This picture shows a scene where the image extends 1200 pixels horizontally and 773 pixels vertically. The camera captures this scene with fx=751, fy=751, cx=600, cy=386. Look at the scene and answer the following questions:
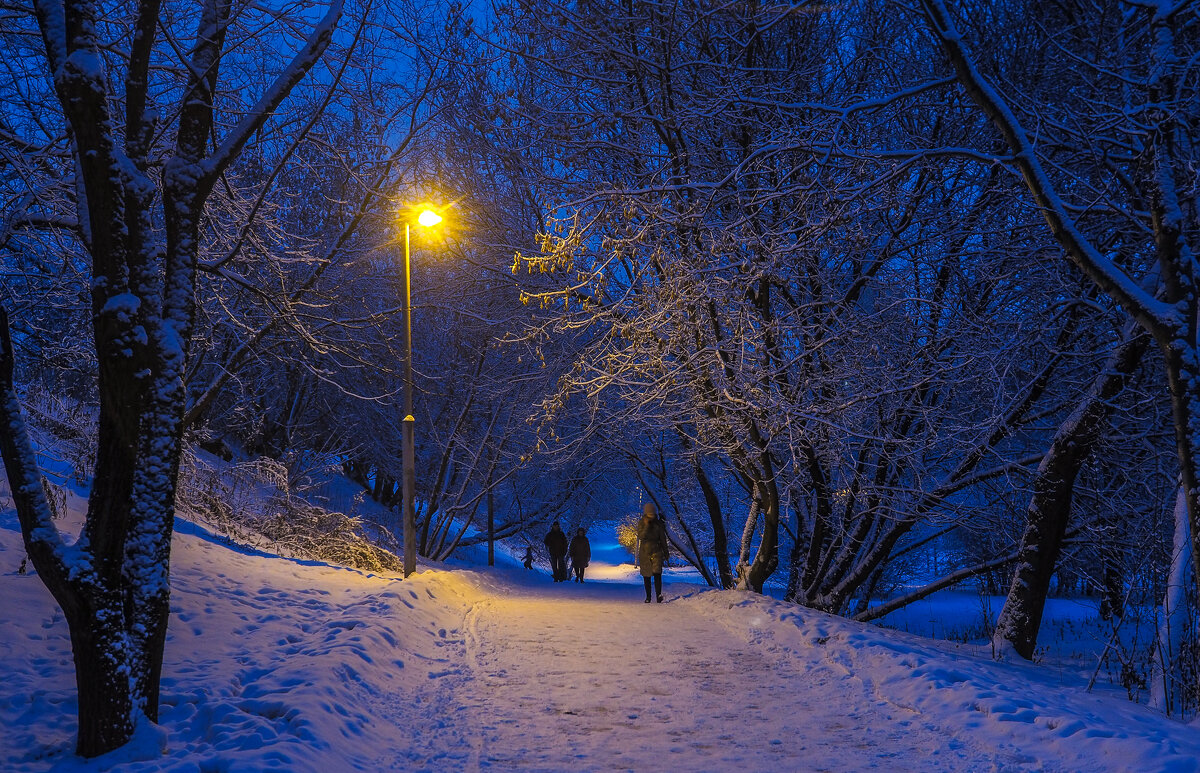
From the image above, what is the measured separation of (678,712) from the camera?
19.5ft

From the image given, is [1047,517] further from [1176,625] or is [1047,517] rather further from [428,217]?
[428,217]

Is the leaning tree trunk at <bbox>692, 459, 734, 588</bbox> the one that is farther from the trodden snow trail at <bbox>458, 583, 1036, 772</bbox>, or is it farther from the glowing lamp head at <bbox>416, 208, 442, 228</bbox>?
the glowing lamp head at <bbox>416, 208, 442, 228</bbox>

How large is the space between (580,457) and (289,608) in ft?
41.4

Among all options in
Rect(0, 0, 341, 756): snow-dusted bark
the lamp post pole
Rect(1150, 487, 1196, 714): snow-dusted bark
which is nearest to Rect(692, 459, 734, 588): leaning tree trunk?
the lamp post pole

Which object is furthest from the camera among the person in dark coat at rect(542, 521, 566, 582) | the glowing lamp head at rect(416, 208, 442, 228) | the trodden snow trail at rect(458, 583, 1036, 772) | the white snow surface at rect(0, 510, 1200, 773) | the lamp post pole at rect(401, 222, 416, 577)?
the person in dark coat at rect(542, 521, 566, 582)

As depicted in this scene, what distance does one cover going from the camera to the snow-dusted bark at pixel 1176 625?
6.73 metres

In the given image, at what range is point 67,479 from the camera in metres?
10.1

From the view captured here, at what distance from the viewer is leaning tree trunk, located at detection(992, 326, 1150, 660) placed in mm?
9117

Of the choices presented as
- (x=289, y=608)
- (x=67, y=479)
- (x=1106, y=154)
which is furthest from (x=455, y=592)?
(x=1106, y=154)

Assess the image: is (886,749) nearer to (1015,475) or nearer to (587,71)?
(1015,475)

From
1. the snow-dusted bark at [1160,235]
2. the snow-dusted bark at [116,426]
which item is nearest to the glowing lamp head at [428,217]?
the snow-dusted bark at [116,426]

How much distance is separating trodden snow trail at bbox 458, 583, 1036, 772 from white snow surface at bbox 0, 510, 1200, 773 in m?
0.02

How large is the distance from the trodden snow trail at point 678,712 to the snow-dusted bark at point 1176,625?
2758 mm

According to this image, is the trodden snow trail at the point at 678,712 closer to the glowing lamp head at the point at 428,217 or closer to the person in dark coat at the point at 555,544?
the glowing lamp head at the point at 428,217
